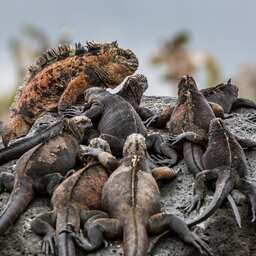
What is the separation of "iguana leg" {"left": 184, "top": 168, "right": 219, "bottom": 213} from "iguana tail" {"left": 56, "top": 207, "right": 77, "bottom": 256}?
1.11 meters

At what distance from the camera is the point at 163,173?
24.7 feet

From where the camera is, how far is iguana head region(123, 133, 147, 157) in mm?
7426

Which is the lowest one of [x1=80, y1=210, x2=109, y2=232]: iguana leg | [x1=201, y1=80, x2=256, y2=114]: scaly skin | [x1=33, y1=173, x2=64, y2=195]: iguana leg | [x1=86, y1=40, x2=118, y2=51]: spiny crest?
[x1=80, y1=210, x2=109, y2=232]: iguana leg

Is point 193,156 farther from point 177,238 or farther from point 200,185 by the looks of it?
point 177,238

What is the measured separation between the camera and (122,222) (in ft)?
21.2

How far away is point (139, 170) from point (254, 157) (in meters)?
1.71

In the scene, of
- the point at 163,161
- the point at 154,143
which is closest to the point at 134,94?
the point at 154,143

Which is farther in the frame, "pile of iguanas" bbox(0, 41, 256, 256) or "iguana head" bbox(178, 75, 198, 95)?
"iguana head" bbox(178, 75, 198, 95)

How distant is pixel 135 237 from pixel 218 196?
1055 millimetres

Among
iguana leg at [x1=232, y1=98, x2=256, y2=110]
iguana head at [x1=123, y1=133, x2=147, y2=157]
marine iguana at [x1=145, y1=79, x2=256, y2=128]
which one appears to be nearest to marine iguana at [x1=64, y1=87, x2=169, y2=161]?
iguana head at [x1=123, y1=133, x2=147, y2=157]

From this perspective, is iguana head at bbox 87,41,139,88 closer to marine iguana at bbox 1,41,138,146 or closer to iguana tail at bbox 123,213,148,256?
marine iguana at bbox 1,41,138,146

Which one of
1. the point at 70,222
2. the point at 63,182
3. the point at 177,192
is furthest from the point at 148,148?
the point at 70,222

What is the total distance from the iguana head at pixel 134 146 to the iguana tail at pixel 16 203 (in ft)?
3.12

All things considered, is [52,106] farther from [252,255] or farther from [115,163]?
[252,255]
